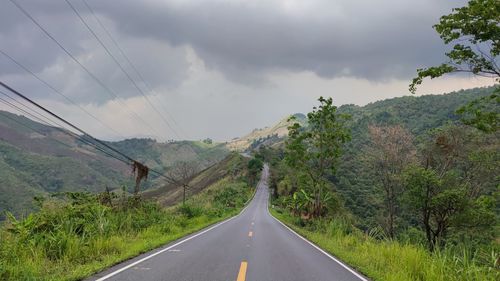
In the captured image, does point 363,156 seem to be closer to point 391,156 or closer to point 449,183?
point 391,156

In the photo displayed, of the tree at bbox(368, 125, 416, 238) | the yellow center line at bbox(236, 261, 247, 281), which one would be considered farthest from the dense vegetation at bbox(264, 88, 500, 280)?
the yellow center line at bbox(236, 261, 247, 281)

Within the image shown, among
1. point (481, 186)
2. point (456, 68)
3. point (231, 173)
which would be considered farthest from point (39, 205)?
point (231, 173)

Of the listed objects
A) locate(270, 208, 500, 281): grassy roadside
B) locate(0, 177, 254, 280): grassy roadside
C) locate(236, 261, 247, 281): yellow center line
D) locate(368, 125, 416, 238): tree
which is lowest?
locate(270, 208, 500, 281): grassy roadside

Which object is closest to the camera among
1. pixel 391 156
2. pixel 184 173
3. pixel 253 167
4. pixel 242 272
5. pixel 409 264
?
pixel 242 272

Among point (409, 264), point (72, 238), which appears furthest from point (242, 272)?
point (72, 238)

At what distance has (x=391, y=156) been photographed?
37406mm

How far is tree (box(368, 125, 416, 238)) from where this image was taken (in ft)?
122

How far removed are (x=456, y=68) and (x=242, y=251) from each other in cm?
1173

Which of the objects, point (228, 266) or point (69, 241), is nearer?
point (228, 266)

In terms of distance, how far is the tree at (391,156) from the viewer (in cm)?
3728

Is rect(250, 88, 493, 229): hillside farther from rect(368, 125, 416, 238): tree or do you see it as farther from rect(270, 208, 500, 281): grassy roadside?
rect(270, 208, 500, 281): grassy roadside

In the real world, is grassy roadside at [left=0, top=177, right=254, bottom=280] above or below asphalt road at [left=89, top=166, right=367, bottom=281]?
above

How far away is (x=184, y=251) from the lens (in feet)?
39.2

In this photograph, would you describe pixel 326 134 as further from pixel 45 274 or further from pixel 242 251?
pixel 45 274
